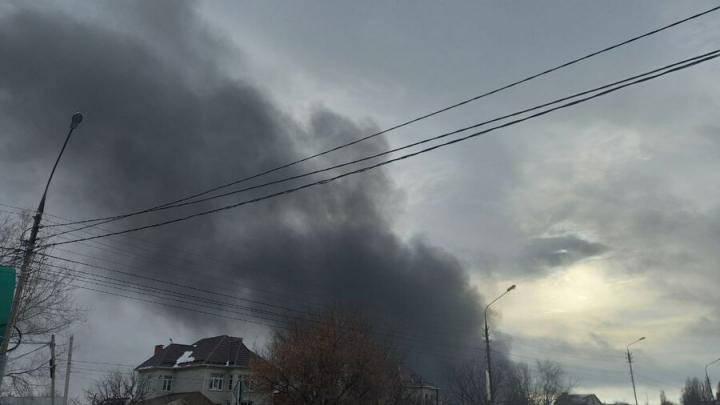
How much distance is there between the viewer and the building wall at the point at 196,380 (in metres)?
58.1

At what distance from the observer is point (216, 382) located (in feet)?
194

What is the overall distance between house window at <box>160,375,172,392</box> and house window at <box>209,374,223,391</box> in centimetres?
637

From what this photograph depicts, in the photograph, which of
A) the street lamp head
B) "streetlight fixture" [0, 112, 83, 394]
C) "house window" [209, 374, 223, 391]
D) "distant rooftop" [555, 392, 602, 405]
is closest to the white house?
"house window" [209, 374, 223, 391]

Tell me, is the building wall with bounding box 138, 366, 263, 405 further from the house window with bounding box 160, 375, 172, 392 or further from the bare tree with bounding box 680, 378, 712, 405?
the bare tree with bounding box 680, 378, 712, 405

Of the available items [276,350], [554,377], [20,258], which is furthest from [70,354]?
[554,377]

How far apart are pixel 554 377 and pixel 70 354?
3583 inches

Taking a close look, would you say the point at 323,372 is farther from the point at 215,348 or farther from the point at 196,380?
the point at 215,348

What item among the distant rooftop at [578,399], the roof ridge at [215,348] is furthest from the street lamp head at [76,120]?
the distant rooftop at [578,399]

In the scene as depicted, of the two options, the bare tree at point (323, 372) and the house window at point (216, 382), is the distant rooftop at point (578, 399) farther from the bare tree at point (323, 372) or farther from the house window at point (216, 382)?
the bare tree at point (323, 372)

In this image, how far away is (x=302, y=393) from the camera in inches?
1400

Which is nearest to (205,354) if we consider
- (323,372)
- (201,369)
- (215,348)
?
(215,348)

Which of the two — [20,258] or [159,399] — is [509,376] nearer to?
[159,399]

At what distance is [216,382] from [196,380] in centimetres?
244

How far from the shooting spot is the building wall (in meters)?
58.1
